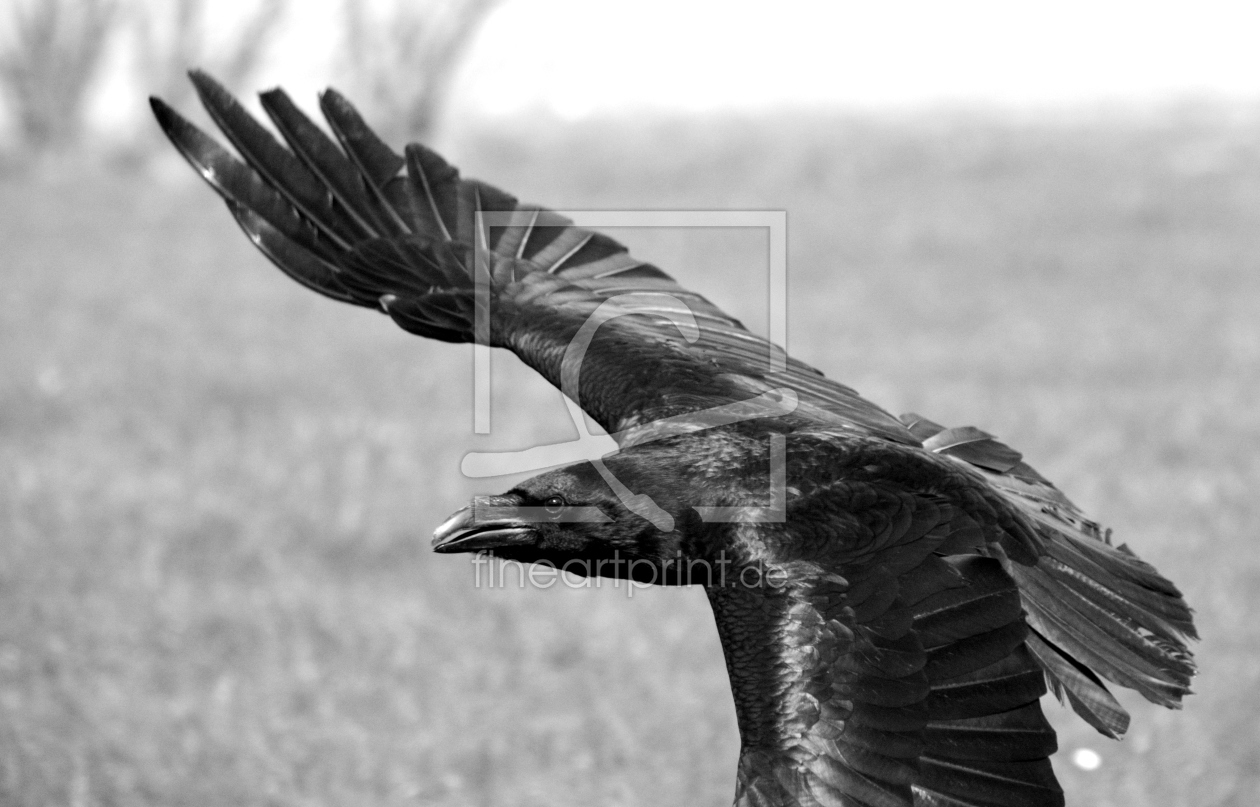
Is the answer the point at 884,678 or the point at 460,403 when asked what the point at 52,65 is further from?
the point at 884,678

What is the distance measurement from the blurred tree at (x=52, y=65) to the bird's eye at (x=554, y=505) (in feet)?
51.9

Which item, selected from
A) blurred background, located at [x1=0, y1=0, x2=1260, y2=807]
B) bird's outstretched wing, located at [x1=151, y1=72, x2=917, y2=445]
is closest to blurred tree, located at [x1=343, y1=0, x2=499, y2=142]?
blurred background, located at [x1=0, y1=0, x2=1260, y2=807]

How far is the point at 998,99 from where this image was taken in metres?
19.5

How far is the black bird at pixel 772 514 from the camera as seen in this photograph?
10.8 ft

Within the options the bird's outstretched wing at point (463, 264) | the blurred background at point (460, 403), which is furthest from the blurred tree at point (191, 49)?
the bird's outstretched wing at point (463, 264)

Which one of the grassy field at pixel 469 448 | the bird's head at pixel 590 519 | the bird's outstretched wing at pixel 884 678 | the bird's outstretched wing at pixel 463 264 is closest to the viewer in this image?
the bird's outstretched wing at pixel 884 678

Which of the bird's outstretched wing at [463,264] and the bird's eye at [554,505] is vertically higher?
the bird's outstretched wing at [463,264]

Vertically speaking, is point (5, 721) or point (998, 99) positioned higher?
point (998, 99)

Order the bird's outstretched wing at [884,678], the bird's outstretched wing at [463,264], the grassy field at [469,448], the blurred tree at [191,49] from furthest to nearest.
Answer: the blurred tree at [191,49] → the grassy field at [469,448] → the bird's outstretched wing at [463,264] → the bird's outstretched wing at [884,678]

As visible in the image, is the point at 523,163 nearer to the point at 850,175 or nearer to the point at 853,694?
the point at 850,175

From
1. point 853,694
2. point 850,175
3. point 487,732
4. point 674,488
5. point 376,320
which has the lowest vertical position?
point 487,732

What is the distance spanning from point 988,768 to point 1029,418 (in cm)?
646

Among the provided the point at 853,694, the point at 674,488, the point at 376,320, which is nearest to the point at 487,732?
the point at 674,488

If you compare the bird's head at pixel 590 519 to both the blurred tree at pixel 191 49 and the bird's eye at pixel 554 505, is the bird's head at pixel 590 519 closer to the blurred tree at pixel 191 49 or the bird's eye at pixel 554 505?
the bird's eye at pixel 554 505
